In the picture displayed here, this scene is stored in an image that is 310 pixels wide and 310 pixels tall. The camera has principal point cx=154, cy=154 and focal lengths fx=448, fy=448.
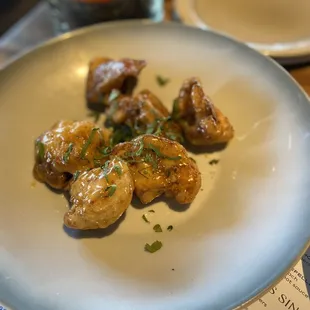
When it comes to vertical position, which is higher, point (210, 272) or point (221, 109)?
point (221, 109)

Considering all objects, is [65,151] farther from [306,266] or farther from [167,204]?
[306,266]

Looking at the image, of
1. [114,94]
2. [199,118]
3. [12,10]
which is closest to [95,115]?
[114,94]

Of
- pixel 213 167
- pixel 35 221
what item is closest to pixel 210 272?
pixel 213 167

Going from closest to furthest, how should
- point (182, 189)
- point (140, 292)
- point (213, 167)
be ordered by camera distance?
point (140, 292) < point (182, 189) < point (213, 167)

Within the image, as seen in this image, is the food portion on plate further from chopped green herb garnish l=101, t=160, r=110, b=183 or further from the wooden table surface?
the wooden table surface

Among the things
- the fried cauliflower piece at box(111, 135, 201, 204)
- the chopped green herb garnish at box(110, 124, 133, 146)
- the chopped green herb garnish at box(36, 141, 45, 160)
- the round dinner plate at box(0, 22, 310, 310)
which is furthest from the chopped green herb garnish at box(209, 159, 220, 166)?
the chopped green herb garnish at box(36, 141, 45, 160)

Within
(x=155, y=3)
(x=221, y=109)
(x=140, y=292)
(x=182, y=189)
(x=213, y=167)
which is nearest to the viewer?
(x=140, y=292)

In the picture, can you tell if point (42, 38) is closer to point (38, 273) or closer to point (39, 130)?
point (39, 130)
